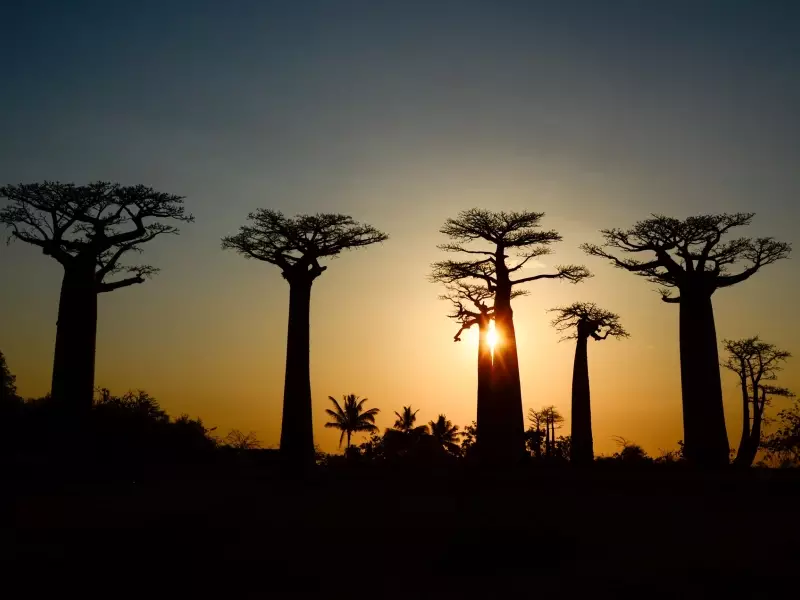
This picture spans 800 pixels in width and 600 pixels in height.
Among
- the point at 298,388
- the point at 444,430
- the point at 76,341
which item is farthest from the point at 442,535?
the point at 444,430

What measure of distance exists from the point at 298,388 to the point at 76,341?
5883mm

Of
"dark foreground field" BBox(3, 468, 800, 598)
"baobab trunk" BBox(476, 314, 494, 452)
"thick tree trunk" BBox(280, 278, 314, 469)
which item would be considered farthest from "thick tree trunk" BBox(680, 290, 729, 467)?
"thick tree trunk" BBox(280, 278, 314, 469)

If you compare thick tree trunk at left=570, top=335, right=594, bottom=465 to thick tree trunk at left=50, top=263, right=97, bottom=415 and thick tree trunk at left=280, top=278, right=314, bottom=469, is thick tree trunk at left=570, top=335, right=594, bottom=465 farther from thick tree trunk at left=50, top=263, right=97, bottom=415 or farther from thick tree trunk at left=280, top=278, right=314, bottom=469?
thick tree trunk at left=50, top=263, right=97, bottom=415

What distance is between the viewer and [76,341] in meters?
21.0

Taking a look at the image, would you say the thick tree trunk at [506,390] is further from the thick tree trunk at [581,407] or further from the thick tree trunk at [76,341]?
→ the thick tree trunk at [76,341]

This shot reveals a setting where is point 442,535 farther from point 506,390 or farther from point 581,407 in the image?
point 581,407

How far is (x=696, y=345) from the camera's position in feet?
72.5

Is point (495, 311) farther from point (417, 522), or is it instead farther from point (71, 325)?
point (417, 522)

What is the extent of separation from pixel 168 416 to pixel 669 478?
44.2 ft

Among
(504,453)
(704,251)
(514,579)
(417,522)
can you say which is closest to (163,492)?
(417,522)

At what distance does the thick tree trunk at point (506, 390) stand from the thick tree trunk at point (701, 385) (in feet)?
15.6

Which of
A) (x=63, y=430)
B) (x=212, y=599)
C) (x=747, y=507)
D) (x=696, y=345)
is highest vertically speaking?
(x=696, y=345)

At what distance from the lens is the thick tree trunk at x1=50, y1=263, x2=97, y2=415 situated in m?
20.5

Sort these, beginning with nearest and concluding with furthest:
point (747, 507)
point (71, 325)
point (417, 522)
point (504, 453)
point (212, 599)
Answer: point (212, 599) → point (417, 522) → point (747, 507) → point (71, 325) → point (504, 453)
